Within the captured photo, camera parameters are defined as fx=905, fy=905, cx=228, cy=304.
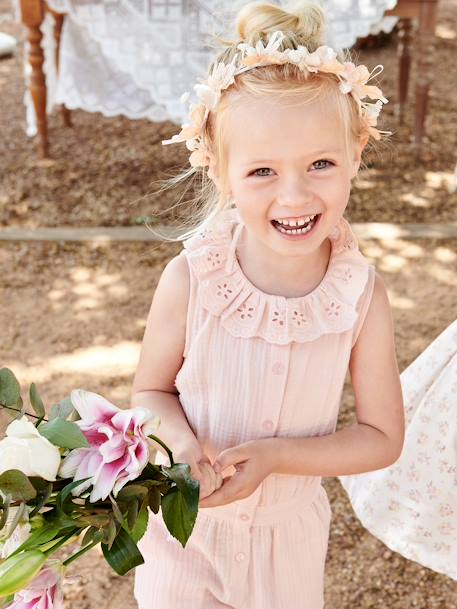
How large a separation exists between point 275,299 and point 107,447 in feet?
1.85

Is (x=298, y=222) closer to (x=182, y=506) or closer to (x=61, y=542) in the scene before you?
(x=182, y=506)

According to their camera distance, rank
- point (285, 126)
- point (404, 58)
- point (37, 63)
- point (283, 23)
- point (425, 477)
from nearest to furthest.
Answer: point (285, 126) → point (283, 23) → point (425, 477) → point (37, 63) → point (404, 58)

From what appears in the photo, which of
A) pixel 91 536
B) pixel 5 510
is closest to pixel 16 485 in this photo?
pixel 5 510

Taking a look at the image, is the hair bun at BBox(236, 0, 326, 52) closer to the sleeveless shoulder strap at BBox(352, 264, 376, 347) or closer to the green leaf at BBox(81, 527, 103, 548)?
the sleeveless shoulder strap at BBox(352, 264, 376, 347)

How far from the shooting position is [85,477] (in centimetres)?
111

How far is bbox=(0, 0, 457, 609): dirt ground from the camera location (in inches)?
100

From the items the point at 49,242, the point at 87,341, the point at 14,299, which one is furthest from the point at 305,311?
the point at 49,242

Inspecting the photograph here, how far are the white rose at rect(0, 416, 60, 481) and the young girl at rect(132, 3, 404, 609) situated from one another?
382mm

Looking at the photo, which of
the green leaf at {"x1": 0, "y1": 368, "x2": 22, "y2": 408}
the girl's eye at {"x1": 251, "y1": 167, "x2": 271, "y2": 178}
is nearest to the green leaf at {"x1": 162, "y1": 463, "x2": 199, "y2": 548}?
the green leaf at {"x1": 0, "y1": 368, "x2": 22, "y2": 408}

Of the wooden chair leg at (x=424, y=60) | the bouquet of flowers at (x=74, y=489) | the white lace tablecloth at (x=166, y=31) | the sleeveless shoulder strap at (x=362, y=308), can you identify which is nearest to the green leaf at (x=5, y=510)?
the bouquet of flowers at (x=74, y=489)

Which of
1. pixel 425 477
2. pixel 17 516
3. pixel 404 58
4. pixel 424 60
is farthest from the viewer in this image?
pixel 404 58

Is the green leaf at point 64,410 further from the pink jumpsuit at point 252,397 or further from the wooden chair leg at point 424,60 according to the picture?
the wooden chair leg at point 424,60

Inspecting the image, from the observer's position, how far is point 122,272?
158 inches

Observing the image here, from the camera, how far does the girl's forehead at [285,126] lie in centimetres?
141
